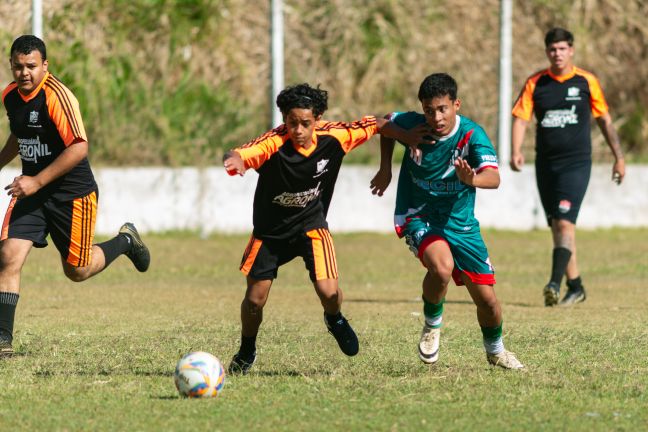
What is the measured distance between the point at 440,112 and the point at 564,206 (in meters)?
4.31

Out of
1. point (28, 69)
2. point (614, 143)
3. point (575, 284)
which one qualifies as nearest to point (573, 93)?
point (614, 143)

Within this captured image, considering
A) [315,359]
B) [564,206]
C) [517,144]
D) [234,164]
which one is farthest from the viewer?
[564,206]

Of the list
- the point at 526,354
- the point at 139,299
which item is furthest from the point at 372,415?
the point at 139,299

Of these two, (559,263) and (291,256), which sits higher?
(291,256)

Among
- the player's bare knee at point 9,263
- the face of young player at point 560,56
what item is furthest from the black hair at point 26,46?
the face of young player at point 560,56

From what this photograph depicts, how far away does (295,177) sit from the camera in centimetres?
720

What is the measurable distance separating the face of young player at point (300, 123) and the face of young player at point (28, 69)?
189cm

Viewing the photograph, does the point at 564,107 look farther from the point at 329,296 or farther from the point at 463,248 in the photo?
the point at 329,296

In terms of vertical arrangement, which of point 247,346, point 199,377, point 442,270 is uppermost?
point 442,270

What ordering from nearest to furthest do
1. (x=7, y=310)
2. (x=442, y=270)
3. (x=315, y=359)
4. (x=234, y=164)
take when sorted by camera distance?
1. (x=234, y=164)
2. (x=442, y=270)
3. (x=315, y=359)
4. (x=7, y=310)

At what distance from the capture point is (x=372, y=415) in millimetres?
6023

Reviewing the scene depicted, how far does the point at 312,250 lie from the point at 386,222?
10.4 m

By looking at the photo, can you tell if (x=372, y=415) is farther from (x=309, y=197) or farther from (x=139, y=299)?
(x=139, y=299)

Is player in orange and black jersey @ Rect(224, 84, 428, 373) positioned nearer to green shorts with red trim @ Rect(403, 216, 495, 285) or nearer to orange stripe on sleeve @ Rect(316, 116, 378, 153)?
orange stripe on sleeve @ Rect(316, 116, 378, 153)
